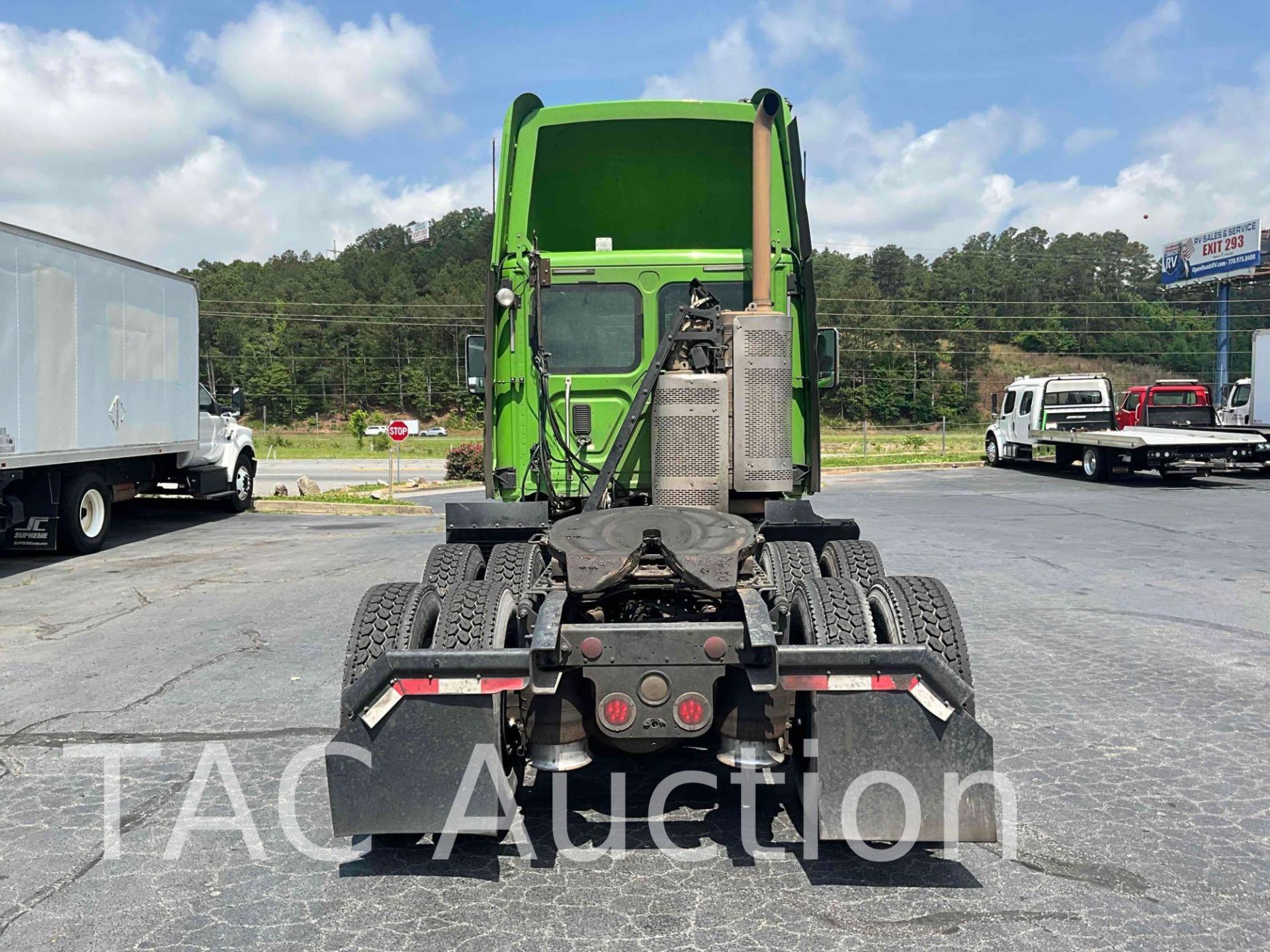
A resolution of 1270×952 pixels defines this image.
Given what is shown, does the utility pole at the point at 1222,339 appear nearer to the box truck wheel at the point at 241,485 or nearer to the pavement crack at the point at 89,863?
the box truck wheel at the point at 241,485

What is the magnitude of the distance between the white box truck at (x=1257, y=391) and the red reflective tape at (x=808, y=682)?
26.3 meters

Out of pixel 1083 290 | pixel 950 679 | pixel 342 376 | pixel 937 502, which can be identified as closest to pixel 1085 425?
pixel 937 502

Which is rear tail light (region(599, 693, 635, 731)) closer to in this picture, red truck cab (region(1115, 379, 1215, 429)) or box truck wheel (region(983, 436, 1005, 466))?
red truck cab (region(1115, 379, 1215, 429))

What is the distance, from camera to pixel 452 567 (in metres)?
5.26

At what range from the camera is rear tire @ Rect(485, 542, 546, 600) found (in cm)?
497

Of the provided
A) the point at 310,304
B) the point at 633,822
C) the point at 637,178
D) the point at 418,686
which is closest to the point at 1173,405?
the point at 637,178

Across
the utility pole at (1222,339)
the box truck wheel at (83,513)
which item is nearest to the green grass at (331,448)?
the box truck wheel at (83,513)

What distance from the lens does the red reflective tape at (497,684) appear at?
3.54 m

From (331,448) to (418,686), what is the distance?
60618mm

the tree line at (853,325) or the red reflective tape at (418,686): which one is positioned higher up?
the tree line at (853,325)

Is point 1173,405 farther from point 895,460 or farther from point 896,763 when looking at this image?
point 896,763

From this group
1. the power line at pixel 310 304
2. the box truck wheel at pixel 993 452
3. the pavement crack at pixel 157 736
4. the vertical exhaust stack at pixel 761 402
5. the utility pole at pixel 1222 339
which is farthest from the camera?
the power line at pixel 310 304

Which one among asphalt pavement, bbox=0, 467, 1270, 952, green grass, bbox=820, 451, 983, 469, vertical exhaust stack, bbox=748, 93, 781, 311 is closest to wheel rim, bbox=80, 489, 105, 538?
asphalt pavement, bbox=0, 467, 1270, 952

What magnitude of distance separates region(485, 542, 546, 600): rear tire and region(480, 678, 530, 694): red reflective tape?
1.23 metres
